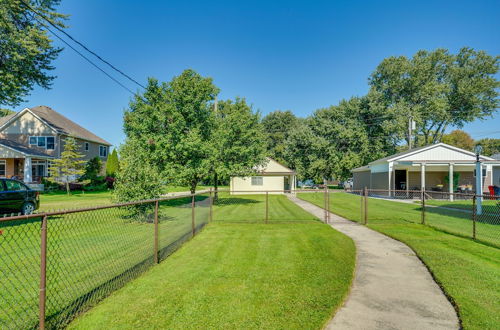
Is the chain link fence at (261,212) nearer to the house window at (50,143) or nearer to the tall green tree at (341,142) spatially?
the tall green tree at (341,142)

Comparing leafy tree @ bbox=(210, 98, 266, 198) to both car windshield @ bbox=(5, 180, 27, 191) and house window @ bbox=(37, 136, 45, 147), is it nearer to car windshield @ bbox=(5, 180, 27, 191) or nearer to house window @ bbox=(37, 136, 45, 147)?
car windshield @ bbox=(5, 180, 27, 191)

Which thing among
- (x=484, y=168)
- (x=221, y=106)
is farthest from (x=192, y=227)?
(x=484, y=168)

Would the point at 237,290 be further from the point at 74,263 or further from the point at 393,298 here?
the point at 74,263

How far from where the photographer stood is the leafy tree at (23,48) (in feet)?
59.0

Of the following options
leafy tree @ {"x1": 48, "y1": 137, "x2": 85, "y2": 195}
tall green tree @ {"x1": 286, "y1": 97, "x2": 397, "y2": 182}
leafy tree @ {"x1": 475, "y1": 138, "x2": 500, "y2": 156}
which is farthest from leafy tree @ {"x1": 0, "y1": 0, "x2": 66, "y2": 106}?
leafy tree @ {"x1": 475, "y1": 138, "x2": 500, "y2": 156}

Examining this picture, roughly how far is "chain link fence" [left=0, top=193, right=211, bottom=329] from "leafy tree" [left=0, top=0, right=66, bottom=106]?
56.4ft

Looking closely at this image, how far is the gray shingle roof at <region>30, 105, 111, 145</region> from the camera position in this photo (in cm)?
2927

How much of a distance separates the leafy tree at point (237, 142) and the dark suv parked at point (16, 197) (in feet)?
30.3

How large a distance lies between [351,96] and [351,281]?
43.4 m

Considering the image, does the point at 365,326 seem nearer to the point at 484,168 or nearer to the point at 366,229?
the point at 366,229

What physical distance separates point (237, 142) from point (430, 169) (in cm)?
2028

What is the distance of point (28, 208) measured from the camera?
36.1 feet

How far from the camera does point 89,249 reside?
6703 millimetres

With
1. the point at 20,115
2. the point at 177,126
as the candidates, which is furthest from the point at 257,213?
the point at 20,115
